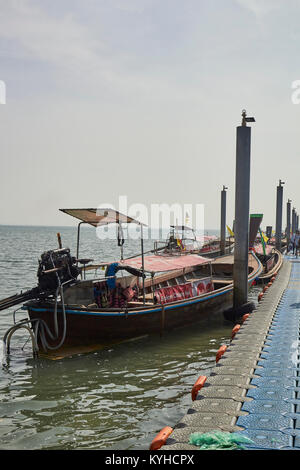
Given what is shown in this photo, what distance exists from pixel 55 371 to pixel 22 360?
1.43 m

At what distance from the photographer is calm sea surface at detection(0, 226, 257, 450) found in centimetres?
744

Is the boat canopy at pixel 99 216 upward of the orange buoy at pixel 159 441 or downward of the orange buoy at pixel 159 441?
upward

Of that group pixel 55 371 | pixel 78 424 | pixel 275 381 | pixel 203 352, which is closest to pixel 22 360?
pixel 55 371

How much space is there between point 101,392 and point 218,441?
5378 mm

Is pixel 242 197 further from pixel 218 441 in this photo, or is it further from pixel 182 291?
pixel 218 441

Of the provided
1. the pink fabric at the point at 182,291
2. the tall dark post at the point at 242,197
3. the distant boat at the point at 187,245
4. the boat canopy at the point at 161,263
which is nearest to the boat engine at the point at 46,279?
the boat canopy at the point at 161,263

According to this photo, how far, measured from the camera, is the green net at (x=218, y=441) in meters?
4.52

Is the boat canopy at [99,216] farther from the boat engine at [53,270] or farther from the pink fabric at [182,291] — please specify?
the pink fabric at [182,291]

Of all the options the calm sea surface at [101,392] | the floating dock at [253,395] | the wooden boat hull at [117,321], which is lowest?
the calm sea surface at [101,392]

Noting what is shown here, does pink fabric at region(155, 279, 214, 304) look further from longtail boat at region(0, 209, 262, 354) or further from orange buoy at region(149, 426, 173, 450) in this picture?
orange buoy at region(149, 426, 173, 450)

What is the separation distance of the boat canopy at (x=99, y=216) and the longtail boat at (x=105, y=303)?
0.03 meters

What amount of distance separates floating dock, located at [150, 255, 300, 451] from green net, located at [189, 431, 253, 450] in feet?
0.23

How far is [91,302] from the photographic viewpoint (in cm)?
1368
